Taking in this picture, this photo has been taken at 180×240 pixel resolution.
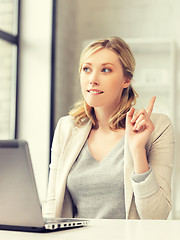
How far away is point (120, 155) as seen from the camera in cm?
169

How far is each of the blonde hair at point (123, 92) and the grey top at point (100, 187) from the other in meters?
0.14

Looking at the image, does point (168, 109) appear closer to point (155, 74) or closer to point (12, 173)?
point (155, 74)

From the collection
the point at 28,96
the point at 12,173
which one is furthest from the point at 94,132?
the point at 28,96

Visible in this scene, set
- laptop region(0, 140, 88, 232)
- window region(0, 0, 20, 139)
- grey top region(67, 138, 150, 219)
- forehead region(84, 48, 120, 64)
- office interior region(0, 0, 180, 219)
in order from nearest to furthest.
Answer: laptop region(0, 140, 88, 232)
grey top region(67, 138, 150, 219)
forehead region(84, 48, 120, 64)
window region(0, 0, 20, 139)
office interior region(0, 0, 180, 219)

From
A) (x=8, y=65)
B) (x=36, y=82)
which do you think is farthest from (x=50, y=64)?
(x=8, y=65)

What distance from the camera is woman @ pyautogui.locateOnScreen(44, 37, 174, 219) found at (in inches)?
59.2

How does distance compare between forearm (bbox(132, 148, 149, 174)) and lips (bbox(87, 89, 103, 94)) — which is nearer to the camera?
forearm (bbox(132, 148, 149, 174))

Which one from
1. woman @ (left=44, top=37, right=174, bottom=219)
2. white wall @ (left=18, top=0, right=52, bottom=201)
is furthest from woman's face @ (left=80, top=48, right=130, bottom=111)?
white wall @ (left=18, top=0, right=52, bottom=201)

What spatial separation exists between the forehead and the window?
180cm

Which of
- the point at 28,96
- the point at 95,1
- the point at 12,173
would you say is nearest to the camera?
the point at 12,173

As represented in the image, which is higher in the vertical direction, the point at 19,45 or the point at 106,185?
the point at 19,45

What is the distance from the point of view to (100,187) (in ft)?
5.40

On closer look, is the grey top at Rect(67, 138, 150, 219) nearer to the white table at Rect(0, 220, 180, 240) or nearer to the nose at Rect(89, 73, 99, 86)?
the nose at Rect(89, 73, 99, 86)

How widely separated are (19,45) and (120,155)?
7.48 feet
